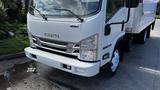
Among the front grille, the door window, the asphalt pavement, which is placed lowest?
the asphalt pavement

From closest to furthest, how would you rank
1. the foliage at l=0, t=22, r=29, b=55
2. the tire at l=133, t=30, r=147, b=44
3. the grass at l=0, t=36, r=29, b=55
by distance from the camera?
the grass at l=0, t=36, r=29, b=55 < the foliage at l=0, t=22, r=29, b=55 < the tire at l=133, t=30, r=147, b=44

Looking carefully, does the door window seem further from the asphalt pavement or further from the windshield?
the asphalt pavement

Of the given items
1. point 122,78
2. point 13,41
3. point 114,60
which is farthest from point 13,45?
point 122,78

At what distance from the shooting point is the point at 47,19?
16.4ft

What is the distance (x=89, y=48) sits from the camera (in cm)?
459

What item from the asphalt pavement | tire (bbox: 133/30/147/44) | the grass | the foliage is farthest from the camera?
tire (bbox: 133/30/147/44)

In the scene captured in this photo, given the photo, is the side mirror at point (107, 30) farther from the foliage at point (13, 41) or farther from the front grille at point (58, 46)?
the foliage at point (13, 41)

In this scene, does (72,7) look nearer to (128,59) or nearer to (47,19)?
(47,19)

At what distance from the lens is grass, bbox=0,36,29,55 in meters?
7.45

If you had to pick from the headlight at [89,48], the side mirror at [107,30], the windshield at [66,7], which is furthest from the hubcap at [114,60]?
the windshield at [66,7]

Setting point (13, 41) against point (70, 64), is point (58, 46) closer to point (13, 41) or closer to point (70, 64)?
point (70, 64)

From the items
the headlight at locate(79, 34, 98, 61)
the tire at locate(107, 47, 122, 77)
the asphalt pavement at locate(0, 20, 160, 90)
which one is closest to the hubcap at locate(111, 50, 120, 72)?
the tire at locate(107, 47, 122, 77)

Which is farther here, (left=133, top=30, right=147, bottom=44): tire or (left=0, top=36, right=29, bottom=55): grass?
(left=133, top=30, right=147, bottom=44): tire

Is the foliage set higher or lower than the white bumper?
lower
